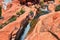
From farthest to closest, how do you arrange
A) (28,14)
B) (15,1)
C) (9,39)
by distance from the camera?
(15,1)
(28,14)
(9,39)

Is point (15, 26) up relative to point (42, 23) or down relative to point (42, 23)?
down

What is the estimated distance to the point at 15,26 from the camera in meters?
19.0

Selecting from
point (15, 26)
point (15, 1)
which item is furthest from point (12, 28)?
point (15, 1)

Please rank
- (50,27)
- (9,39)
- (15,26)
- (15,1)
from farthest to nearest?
(15,1)
(15,26)
(9,39)
(50,27)

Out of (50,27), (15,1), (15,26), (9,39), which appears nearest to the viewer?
(50,27)

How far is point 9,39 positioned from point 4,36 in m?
0.51

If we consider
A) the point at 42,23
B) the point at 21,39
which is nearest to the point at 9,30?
the point at 21,39

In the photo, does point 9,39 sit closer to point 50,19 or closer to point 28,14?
point 50,19

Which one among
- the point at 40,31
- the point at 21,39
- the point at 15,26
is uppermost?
the point at 40,31

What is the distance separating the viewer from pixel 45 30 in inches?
555

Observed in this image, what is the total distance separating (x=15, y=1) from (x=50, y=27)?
23680mm

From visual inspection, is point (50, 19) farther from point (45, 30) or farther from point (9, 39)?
point (9, 39)

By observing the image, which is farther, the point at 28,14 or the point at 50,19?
the point at 28,14

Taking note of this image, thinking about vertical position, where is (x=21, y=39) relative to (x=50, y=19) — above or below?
below
